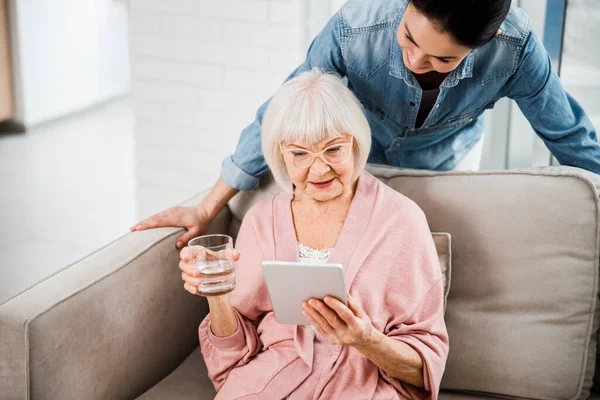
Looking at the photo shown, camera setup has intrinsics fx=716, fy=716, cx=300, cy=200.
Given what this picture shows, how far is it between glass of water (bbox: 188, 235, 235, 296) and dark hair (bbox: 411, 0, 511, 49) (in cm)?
62

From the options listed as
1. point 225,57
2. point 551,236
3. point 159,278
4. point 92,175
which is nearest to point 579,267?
point 551,236

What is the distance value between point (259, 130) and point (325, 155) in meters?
0.33

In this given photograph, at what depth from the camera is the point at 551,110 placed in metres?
1.81

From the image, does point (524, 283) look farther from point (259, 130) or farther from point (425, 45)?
point (259, 130)

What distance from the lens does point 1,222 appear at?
3.80 m

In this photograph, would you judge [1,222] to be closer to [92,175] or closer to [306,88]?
[92,175]

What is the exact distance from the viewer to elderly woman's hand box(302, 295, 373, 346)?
4.53ft

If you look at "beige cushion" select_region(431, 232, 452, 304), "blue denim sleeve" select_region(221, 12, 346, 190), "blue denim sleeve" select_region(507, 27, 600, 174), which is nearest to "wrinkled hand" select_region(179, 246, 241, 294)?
"blue denim sleeve" select_region(221, 12, 346, 190)

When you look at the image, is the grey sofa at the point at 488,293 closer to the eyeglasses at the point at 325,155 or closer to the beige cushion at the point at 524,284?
the beige cushion at the point at 524,284

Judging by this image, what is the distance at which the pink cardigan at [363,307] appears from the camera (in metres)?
1.61

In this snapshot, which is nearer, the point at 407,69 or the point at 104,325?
the point at 104,325

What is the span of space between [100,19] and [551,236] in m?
4.73

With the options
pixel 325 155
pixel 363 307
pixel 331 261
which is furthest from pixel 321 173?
pixel 363 307

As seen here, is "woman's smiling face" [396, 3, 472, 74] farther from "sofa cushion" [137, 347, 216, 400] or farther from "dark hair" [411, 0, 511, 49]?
"sofa cushion" [137, 347, 216, 400]
